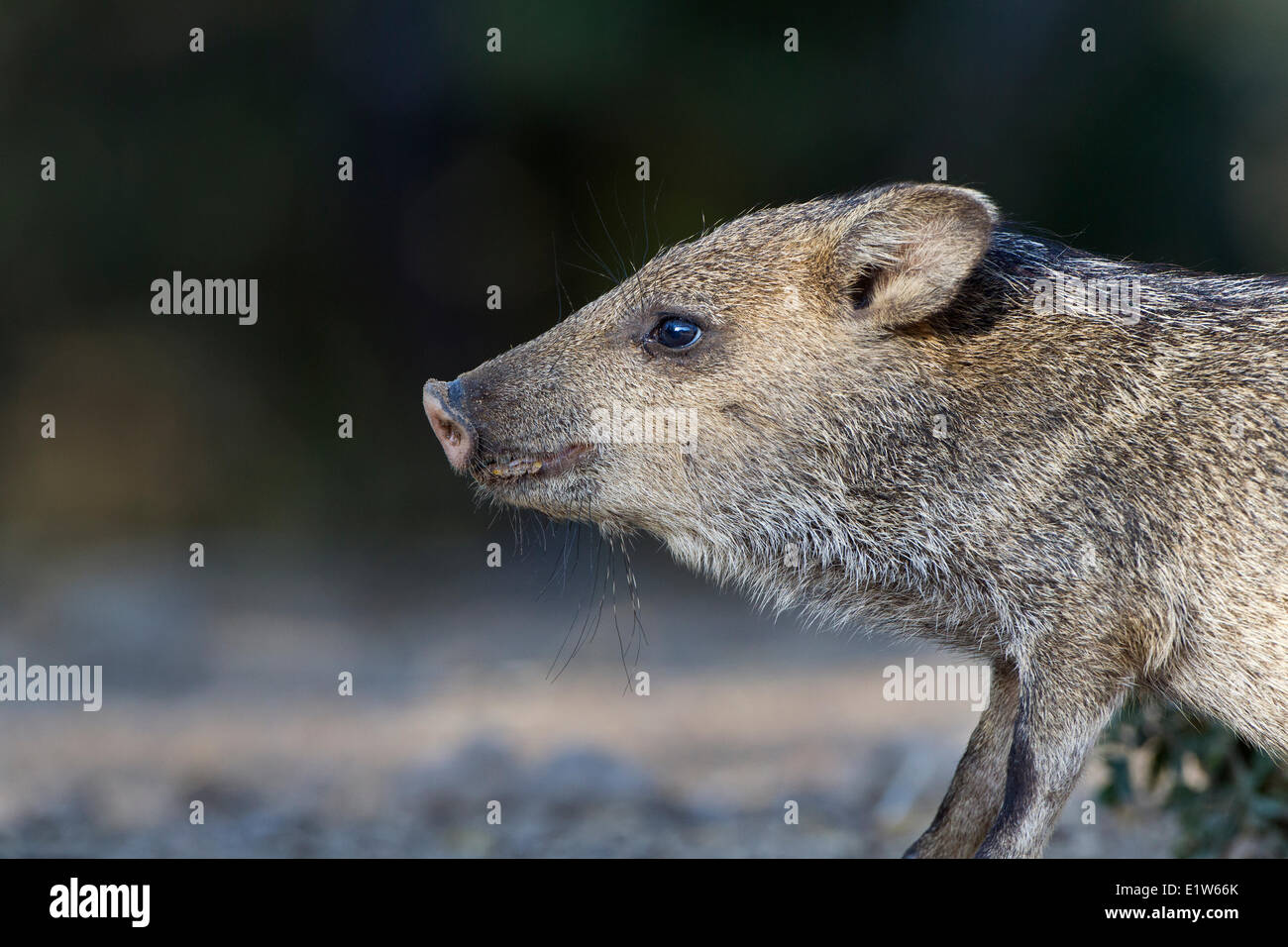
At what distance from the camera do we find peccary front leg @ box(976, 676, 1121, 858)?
4.45 m

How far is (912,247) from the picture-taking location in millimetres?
4938

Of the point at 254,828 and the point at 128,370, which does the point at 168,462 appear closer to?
the point at 128,370

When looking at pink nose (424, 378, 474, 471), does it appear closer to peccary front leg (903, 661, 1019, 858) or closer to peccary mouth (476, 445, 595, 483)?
peccary mouth (476, 445, 595, 483)

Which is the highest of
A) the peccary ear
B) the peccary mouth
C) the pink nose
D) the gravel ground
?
the peccary ear

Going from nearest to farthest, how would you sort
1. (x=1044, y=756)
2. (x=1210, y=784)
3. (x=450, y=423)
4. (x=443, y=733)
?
(x=1044, y=756)
(x=450, y=423)
(x=1210, y=784)
(x=443, y=733)

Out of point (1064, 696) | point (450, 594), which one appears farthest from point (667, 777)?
point (450, 594)

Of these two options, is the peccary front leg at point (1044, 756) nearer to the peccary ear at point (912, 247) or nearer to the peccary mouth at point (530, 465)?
the peccary ear at point (912, 247)

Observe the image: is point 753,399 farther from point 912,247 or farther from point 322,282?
point 322,282

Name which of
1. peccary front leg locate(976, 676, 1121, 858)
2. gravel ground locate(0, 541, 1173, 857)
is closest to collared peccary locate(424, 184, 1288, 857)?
peccary front leg locate(976, 676, 1121, 858)

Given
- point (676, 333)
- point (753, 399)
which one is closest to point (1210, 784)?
point (753, 399)

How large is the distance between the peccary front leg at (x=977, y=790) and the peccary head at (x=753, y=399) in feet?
2.51

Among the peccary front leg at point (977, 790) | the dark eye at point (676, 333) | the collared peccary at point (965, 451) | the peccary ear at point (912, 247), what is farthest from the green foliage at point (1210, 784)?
the dark eye at point (676, 333)

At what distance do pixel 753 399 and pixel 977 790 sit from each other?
1480 mm

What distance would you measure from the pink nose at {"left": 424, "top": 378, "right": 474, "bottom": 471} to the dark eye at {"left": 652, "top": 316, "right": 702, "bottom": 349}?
72 centimetres
